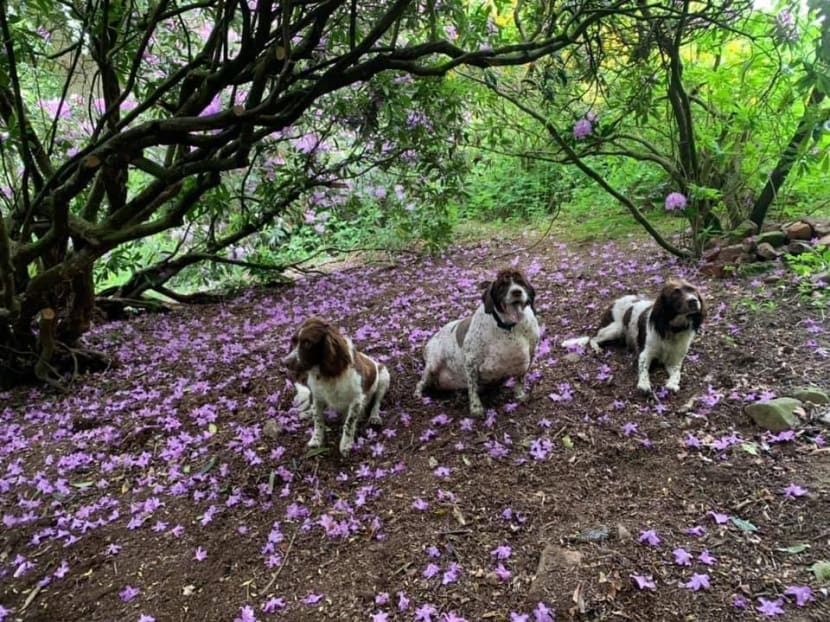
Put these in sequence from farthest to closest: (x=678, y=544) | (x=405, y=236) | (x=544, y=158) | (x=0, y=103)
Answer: (x=405, y=236), (x=544, y=158), (x=0, y=103), (x=678, y=544)

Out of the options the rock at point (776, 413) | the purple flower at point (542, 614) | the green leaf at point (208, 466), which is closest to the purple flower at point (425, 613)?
the purple flower at point (542, 614)

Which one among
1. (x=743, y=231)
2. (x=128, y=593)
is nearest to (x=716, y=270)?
(x=743, y=231)

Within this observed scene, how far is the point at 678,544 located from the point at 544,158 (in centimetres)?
528

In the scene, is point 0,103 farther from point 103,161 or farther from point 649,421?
point 649,421

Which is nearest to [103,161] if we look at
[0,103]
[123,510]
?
[0,103]

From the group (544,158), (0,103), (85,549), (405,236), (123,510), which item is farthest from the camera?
(405,236)

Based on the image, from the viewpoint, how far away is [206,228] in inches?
416

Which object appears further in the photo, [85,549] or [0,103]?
[0,103]

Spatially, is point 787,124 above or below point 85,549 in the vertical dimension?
above

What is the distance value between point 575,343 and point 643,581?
3.20 m

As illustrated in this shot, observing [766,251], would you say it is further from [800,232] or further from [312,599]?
[312,599]

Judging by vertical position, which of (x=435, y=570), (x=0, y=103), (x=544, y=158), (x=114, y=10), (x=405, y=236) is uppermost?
(x=114, y=10)

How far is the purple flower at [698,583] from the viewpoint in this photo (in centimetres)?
291

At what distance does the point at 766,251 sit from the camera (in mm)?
6695
